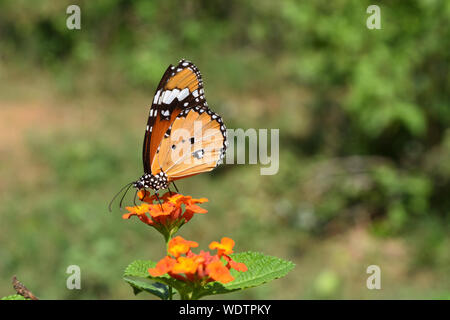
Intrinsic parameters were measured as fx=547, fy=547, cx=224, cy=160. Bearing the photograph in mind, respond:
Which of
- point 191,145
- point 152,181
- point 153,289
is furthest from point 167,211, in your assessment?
point 191,145

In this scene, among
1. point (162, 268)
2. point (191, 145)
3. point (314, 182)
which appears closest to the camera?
point (162, 268)

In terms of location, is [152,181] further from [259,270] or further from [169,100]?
[259,270]

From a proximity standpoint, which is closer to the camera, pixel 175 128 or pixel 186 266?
pixel 186 266

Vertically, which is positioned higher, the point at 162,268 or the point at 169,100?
the point at 169,100

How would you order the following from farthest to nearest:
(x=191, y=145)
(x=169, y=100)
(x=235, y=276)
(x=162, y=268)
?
(x=191, y=145)
(x=169, y=100)
(x=235, y=276)
(x=162, y=268)

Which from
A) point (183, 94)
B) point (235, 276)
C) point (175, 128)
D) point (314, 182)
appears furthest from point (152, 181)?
point (314, 182)

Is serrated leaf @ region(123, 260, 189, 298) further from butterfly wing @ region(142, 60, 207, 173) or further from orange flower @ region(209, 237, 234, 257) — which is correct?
butterfly wing @ region(142, 60, 207, 173)

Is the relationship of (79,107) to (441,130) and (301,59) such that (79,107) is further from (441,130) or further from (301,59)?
(441,130)

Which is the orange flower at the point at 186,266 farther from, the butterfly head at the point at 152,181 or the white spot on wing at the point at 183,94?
the white spot on wing at the point at 183,94

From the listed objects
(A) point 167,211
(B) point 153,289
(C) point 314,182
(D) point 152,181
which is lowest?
(B) point 153,289
